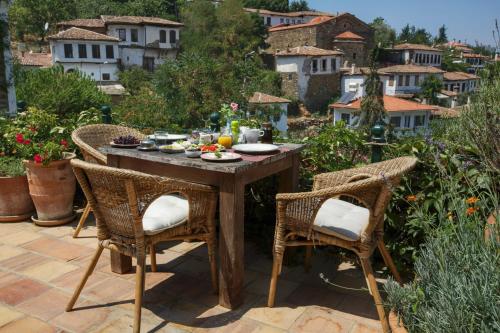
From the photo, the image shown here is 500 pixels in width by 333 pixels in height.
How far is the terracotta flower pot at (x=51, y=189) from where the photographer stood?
141 inches

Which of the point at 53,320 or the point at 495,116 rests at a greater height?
the point at 495,116

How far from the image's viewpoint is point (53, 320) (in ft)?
7.42

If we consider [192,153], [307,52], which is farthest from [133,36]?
[192,153]

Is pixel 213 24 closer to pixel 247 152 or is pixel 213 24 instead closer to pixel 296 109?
pixel 296 109

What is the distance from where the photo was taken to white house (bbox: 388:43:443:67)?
4253cm

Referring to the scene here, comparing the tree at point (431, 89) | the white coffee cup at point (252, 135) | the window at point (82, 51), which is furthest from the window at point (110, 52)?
the white coffee cup at point (252, 135)

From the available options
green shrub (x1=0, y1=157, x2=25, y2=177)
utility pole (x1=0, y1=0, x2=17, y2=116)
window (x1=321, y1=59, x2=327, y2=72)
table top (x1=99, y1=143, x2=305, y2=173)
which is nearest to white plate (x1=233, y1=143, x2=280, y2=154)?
table top (x1=99, y1=143, x2=305, y2=173)

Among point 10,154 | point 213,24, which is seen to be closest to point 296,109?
point 213,24

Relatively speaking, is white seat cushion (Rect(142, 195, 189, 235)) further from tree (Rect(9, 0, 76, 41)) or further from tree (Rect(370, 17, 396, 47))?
tree (Rect(370, 17, 396, 47))

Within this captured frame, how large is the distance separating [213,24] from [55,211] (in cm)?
3692

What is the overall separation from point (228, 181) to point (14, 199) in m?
2.49

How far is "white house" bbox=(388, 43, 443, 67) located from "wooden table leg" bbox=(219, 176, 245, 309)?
4454 cm

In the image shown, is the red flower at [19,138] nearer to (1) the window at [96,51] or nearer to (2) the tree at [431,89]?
(1) the window at [96,51]

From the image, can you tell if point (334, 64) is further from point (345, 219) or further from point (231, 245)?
point (231, 245)
